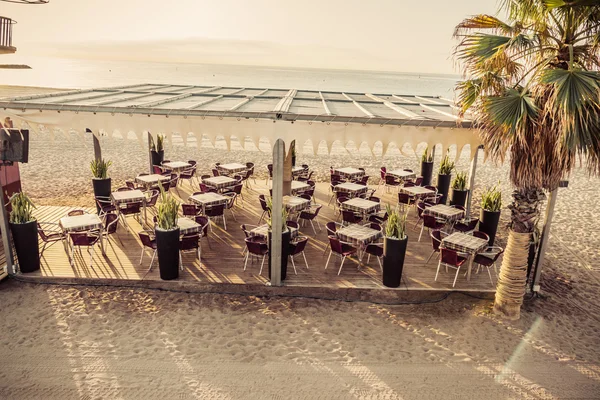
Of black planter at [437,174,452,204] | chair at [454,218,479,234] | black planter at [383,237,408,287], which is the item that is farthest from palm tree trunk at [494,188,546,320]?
black planter at [437,174,452,204]

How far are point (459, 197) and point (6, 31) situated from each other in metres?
19.3

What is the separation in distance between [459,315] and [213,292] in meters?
4.07

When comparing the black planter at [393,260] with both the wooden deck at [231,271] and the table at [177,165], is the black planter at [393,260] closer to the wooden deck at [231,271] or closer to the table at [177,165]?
the wooden deck at [231,271]

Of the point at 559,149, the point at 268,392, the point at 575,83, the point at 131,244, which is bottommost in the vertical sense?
the point at 268,392

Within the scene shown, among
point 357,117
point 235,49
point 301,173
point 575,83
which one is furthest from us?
point 235,49

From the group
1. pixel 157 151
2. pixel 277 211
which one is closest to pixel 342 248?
pixel 277 211

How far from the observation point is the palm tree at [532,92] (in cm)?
515

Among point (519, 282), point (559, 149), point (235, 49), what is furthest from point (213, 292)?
point (235, 49)

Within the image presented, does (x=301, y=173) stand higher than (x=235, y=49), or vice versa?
(x=235, y=49)

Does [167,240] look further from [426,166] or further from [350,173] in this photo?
[426,166]

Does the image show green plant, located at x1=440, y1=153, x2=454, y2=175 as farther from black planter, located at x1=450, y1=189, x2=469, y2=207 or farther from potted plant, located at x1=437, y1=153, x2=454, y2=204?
black planter, located at x1=450, y1=189, x2=469, y2=207

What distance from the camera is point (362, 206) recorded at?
9242 millimetres

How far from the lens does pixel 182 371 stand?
17.8 ft

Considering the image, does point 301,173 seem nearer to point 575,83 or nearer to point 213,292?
point 213,292
